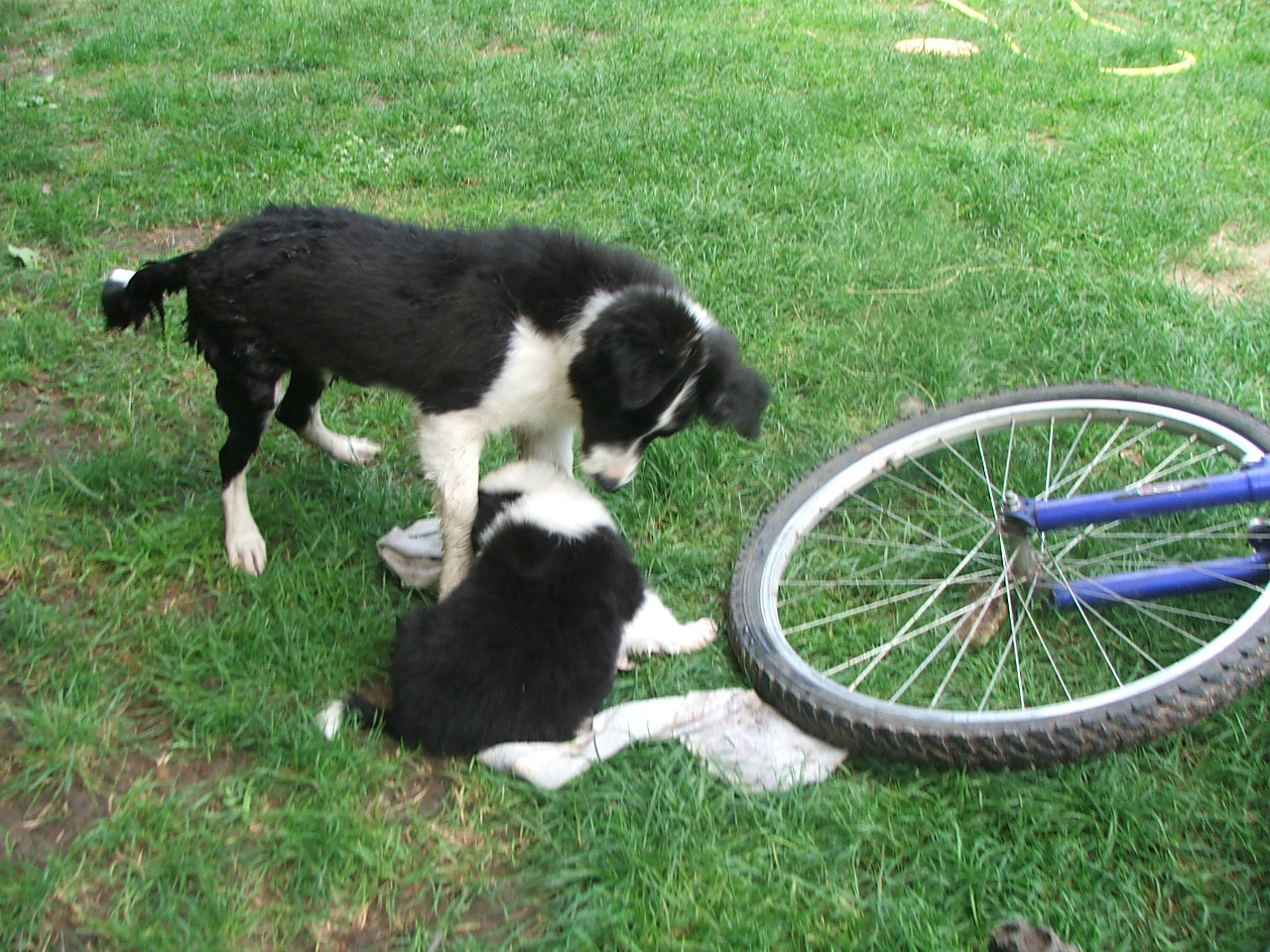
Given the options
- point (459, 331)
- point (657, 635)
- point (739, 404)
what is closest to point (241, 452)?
point (459, 331)

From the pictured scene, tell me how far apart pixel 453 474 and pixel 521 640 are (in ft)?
2.08

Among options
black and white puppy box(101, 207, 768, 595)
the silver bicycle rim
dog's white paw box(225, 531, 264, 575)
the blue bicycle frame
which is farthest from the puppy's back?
the blue bicycle frame

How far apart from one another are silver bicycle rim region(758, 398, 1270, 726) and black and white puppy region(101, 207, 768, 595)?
33 cm

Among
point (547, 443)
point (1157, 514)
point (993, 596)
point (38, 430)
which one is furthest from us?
point (38, 430)

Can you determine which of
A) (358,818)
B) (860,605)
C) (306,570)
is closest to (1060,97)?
(860,605)

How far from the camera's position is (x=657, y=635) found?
115 inches

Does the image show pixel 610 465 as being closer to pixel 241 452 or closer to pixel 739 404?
pixel 739 404

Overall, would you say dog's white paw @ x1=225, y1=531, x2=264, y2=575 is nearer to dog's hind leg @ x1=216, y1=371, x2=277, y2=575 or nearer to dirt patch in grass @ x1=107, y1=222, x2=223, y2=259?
dog's hind leg @ x1=216, y1=371, x2=277, y2=575

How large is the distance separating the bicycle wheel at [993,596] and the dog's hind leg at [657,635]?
13cm

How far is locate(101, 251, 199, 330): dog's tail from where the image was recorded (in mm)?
3189

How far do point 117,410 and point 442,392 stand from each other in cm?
169

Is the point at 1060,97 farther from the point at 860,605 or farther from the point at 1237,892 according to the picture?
the point at 1237,892

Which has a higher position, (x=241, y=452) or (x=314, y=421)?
(x=241, y=452)

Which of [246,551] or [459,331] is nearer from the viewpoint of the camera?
[459,331]
